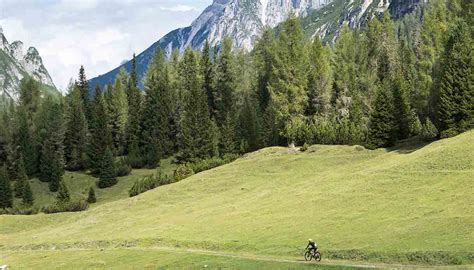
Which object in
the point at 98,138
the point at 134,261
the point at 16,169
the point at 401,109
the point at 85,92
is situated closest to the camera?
the point at 134,261

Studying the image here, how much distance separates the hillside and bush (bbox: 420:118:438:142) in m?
4.31

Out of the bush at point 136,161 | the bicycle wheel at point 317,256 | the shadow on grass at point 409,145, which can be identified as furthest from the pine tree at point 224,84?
the bicycle wheel at point 317,256

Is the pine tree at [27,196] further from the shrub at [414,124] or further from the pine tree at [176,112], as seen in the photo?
the shrub at [414,124]

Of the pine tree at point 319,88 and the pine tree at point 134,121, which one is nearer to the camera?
the pine tree at point 319,88

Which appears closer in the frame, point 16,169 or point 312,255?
point 312,255

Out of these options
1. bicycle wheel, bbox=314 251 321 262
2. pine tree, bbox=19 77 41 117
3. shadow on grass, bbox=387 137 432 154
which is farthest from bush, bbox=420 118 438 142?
pine tree, bbox=19 77 41 117

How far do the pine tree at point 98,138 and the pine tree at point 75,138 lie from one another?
2.81 metres

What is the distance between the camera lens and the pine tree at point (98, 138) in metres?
139

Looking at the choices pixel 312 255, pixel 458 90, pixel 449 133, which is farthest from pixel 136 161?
pixel 312 255

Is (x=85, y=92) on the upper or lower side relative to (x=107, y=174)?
upper

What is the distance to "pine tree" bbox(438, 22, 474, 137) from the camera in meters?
77.5

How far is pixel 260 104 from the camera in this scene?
143125 millimetres

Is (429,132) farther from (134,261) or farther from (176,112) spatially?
(176,112)

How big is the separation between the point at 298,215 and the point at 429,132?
33.8 m
